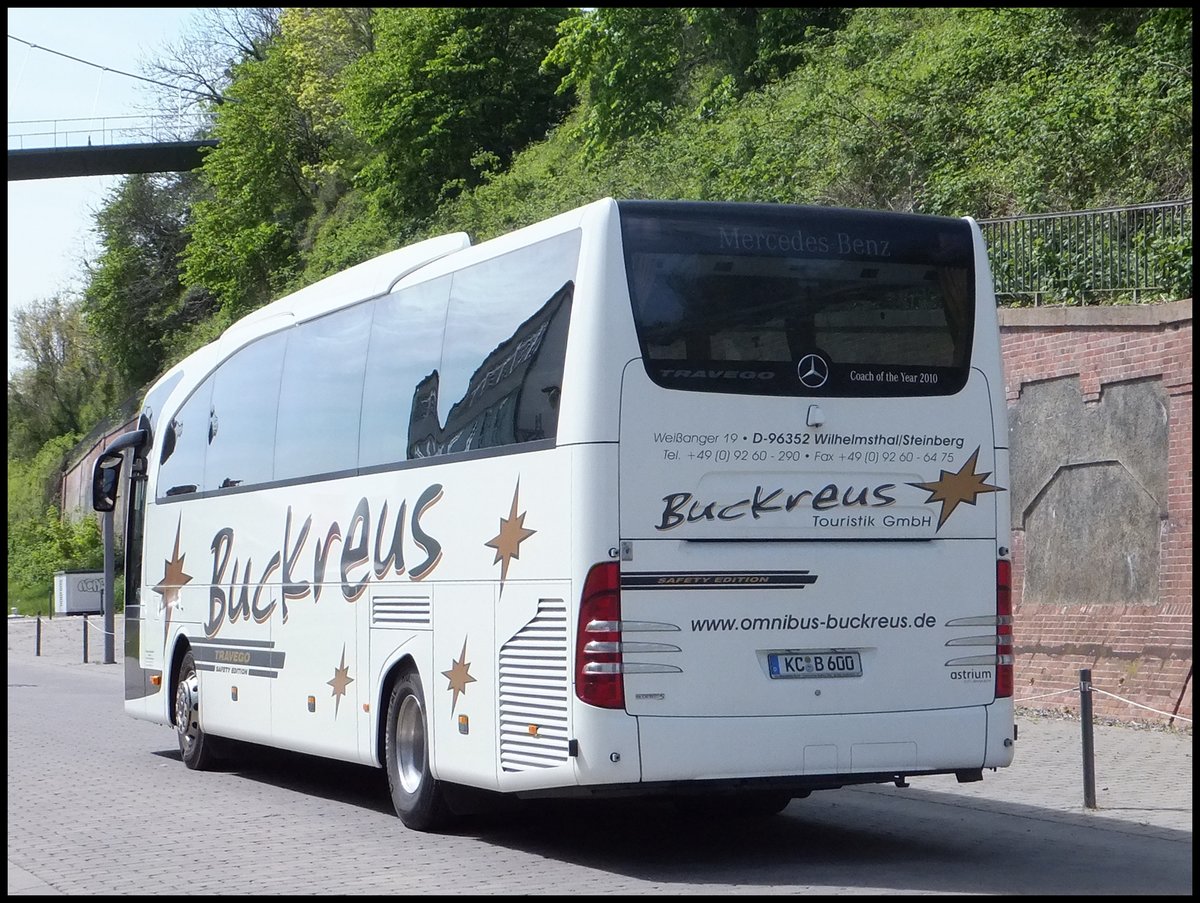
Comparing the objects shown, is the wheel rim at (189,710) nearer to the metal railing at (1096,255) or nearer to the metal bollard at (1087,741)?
the metal bollard at (1087,741)

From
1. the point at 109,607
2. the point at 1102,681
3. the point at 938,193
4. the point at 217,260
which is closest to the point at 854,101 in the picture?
the point at 938,193

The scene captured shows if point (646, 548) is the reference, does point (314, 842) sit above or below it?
below

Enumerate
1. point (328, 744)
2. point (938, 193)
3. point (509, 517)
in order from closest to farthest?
point (509, 517), point (328, 744), point (938, 193)

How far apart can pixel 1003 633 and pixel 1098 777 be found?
12.2 ft

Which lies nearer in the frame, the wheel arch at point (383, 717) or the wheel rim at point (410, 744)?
the wheel rim at point (410, 744)

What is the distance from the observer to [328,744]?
41.2 feet

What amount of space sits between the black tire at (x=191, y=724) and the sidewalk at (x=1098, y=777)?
19.7 feet

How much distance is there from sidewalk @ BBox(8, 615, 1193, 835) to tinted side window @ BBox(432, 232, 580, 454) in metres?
4.52

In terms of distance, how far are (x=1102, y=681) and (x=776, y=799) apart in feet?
20.1

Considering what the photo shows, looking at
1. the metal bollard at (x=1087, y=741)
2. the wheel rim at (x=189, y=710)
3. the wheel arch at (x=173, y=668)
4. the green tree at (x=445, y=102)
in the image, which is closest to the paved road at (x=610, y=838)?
the metal bollard at (x=1087, y=741)

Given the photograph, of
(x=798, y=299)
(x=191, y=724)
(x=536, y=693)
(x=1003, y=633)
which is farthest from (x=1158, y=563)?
(x=191, y=724)

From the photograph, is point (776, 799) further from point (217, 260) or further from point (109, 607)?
point (217, 260)

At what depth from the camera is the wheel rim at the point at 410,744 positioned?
11.2 metres

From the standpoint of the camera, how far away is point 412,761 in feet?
37.1
